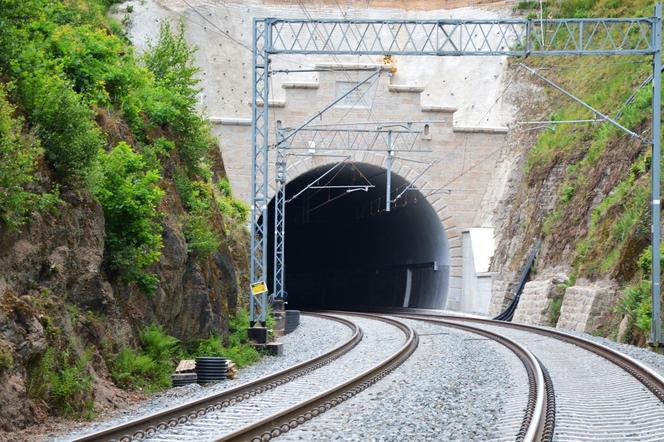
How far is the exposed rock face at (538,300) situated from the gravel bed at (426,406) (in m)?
11.5

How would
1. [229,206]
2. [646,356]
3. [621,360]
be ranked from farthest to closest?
[229,206]
[646,356]
[621,360]

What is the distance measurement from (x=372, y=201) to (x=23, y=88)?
38.0 meters

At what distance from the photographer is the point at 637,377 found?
15.3 m

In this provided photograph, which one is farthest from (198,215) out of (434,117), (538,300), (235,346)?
(434,117)

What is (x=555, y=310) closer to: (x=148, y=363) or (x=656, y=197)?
(x=656, y=197)

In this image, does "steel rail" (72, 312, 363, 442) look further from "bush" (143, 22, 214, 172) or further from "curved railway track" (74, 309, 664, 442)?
"bush" (143, 22, 214, 172)

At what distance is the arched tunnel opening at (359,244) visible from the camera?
152ft

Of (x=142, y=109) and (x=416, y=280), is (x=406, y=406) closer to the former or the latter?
(x=142, y=109)

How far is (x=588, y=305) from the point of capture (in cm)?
2702

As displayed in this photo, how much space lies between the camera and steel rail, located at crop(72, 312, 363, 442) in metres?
9.81

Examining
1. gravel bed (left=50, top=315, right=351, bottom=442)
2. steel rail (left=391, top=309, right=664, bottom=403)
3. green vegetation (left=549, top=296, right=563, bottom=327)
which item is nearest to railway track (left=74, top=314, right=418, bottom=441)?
gravel bed (left=50, top=315, right=351, bottom=442)

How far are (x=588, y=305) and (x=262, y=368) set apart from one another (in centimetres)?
1177

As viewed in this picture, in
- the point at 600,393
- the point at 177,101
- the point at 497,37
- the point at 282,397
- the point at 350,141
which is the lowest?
the point at 282,397

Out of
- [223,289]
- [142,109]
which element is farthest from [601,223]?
[142,109]
